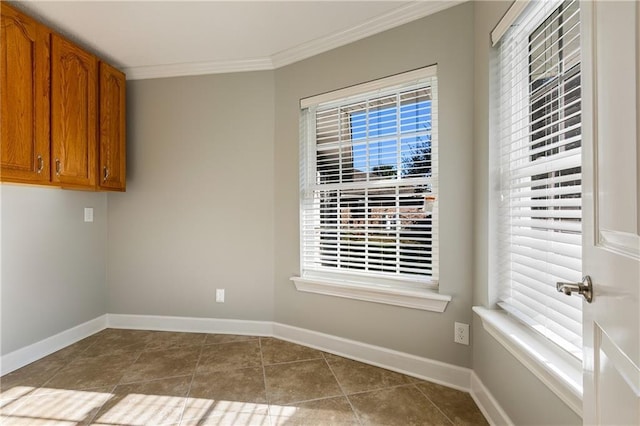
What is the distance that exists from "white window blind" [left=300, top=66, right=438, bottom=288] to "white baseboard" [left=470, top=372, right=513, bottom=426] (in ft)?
1.93

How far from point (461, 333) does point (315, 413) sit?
0.97 meters

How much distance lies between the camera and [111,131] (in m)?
2.54

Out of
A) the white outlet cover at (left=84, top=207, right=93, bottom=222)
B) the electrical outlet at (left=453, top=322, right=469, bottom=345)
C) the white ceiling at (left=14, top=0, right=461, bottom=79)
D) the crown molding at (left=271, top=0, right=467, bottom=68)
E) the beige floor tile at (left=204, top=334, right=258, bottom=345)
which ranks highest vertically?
the white ceiling at (left=14, top=0, right=461, bottom=79)

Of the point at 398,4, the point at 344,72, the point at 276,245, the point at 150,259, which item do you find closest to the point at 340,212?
the point at 276,245

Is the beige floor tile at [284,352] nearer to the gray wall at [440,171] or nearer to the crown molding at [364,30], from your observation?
the gray wall at [440,171]

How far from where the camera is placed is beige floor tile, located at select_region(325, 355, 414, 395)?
6.07 ft

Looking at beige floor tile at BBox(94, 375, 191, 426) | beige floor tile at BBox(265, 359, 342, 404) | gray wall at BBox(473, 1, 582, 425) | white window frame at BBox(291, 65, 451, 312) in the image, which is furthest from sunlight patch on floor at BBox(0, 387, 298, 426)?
gray wall at BBox(473, 1, 582, 425)

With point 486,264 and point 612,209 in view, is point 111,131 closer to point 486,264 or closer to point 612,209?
point 486,264

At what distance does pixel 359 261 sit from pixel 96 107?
8.03ft

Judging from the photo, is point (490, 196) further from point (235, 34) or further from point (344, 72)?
point (235, 34)

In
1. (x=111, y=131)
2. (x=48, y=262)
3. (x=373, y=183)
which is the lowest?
(x=48, y=262)

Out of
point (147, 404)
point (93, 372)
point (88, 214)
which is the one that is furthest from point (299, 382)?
point (88, 214)

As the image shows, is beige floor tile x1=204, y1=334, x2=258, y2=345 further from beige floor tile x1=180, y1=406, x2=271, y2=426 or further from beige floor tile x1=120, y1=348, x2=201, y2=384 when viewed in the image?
beige floor tile x1=180, y1=406, x2=271, y2=426

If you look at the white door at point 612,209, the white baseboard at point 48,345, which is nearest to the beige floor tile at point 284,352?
the white baseboard at point 48,345
